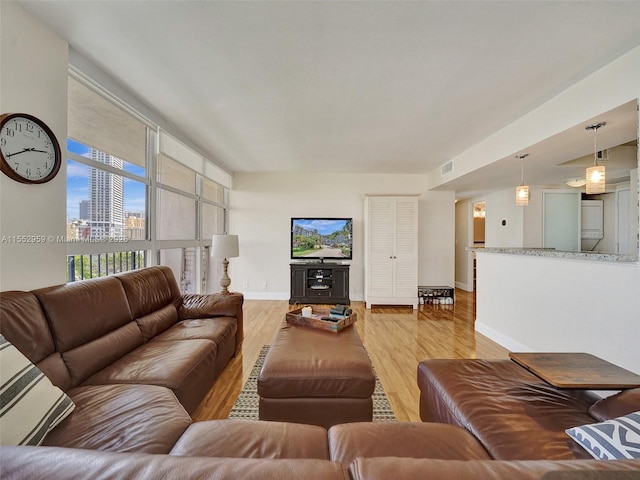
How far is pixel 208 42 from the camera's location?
5.93 feet

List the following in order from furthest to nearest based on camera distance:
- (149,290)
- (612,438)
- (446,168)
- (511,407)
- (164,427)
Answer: (446,168)
(149,290)
(511,407)
(164,427)
(612,438)

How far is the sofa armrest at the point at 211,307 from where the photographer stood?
2.67 m

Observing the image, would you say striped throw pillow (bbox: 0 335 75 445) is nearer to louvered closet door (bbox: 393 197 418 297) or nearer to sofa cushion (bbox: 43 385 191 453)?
sofa cushion (bbox: 43 385 191 453)

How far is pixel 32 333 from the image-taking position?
1367mm

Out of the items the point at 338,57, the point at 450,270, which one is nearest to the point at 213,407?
the point at 338,57

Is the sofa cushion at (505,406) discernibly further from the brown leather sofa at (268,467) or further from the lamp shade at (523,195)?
the lamp shade at (523,195)

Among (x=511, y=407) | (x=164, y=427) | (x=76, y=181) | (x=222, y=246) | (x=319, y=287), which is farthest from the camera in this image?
(x=319, y=287)

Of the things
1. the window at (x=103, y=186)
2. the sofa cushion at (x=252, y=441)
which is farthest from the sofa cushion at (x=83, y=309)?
the sofa cushion at (x=252, y=441)

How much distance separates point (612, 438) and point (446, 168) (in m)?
4.24

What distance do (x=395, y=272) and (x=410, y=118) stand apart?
2.76 m

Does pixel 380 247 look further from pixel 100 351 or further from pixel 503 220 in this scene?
pixel 100 351

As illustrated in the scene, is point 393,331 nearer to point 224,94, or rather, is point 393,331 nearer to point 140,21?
point 224,94

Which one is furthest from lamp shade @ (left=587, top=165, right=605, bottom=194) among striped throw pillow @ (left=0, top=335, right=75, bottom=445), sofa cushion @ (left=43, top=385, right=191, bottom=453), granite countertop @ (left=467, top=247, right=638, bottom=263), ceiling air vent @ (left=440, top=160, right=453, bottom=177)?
striped throw pillow @ (left=0, top=335, right=75, bottom=445)

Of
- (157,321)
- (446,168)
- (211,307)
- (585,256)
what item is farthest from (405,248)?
(157,321)
